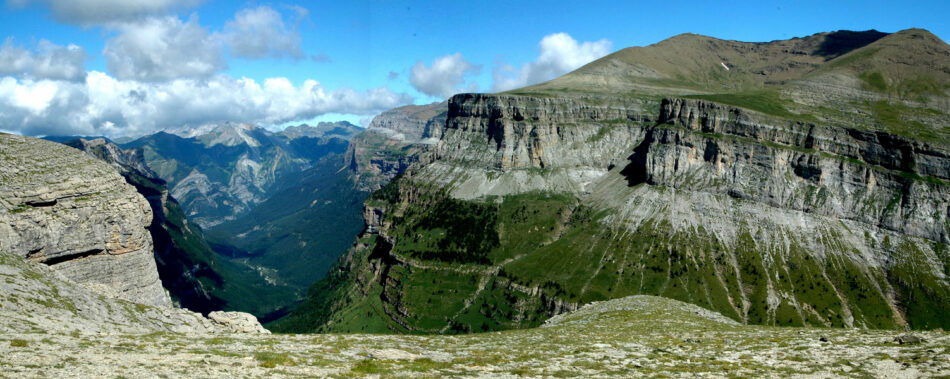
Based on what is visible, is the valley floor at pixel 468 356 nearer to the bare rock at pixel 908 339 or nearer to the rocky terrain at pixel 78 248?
the bare rock at pixel 908 339

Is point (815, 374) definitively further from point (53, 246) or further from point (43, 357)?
point (53, 246)

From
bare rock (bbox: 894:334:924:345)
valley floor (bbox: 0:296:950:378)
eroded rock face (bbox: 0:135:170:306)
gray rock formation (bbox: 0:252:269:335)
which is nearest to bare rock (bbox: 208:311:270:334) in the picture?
gray rock formation (bbox: 0:252:269:335)

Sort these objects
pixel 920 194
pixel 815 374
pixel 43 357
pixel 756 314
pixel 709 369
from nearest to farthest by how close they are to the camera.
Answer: pixel 43 357 < pixel 815 374 < pixel 709 369 < pixel 756 314 < pixel 920 194

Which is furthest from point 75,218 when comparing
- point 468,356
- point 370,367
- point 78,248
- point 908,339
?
point 908,339

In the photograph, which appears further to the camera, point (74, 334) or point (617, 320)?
point (617, 320)

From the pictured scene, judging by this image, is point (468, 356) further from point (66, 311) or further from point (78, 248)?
point (78, 248)

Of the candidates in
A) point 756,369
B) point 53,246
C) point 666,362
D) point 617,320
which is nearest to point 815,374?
point 756,369
